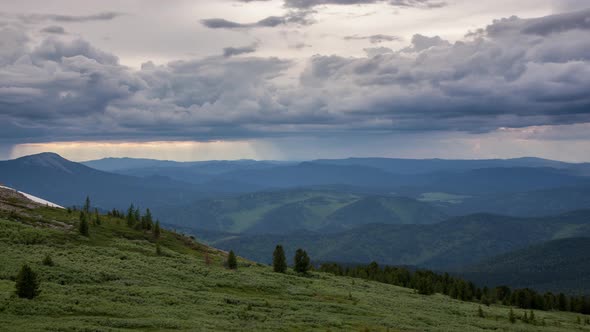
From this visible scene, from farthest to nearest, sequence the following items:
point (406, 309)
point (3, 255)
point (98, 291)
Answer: point (406, 309), point (3, 255), point (98, 291)

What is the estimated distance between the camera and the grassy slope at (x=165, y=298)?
46062 millimetres

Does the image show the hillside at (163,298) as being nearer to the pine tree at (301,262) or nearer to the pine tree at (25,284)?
the pine tree at (25,284)

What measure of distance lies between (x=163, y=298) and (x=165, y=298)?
0.22m

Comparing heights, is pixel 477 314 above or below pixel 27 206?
below

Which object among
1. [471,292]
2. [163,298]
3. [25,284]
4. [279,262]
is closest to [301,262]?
[279,262]

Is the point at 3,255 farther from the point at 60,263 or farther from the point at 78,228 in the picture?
the point at 78,228

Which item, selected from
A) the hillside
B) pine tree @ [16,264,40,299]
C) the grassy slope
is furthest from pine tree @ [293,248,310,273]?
pine tree @ [16,264,40,299]

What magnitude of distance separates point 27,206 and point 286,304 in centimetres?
8350

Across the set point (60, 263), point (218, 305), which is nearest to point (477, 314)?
point (218, 305)

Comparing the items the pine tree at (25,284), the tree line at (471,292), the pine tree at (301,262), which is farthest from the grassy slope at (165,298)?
the tree line at (471,292)

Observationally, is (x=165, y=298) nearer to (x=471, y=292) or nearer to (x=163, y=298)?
(x=163, y=298)

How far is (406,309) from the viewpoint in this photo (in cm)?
7744

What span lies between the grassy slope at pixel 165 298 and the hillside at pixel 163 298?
0.11 meters

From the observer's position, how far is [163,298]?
57094 mm
